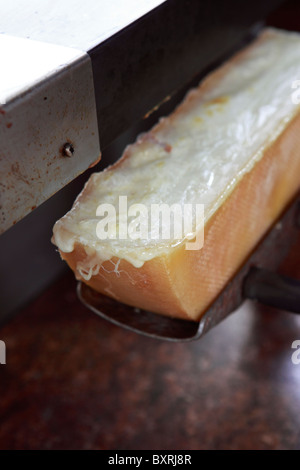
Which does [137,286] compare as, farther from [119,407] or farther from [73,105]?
[119,407]

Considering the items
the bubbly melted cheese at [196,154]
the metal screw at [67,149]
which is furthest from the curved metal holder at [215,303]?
the metal screw at [67,149]

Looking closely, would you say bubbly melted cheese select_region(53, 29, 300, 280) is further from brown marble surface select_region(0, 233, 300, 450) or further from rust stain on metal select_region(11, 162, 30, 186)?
brown marble surface select_region(0, 233, 300, 450)

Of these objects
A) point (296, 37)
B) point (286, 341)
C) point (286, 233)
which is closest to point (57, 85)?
point (286, 233)

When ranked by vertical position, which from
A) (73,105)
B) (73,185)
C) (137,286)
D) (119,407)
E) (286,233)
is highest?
(73,105)

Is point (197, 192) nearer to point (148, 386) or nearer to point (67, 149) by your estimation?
point (67, 149)

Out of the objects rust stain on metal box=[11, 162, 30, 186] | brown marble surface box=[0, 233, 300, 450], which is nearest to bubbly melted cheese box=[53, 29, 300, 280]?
rust stain on metal box=[11, 162, 30, 186]

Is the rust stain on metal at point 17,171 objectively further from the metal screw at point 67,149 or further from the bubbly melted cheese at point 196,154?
the bubbly melted cheese at point 196,154

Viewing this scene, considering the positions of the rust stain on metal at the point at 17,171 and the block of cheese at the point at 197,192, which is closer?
the rust stain on metal at the point at 17,171

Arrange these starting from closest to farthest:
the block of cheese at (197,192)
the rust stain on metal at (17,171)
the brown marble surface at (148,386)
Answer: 1. the rust stain on metal at (17,171)
2. the block of cheese at (197,192)
3. the brown marble surface at (148,386)
